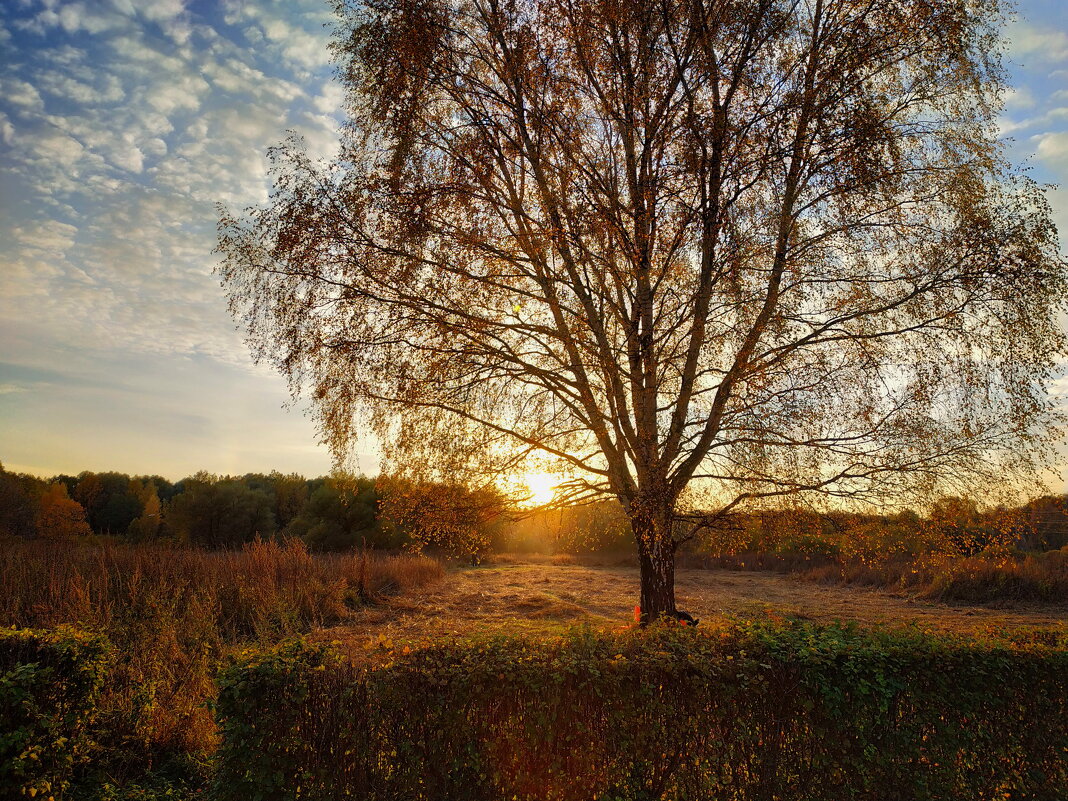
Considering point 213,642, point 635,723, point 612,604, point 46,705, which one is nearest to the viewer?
point 635,723

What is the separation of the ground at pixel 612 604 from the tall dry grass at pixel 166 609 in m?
1.19

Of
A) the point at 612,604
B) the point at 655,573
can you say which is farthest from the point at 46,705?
the point at 612,604

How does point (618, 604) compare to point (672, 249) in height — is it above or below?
below

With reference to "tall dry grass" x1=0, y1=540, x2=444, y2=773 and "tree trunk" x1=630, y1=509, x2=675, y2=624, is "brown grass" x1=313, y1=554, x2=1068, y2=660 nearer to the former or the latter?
"tall dry grass" x1=0, y1=540, x2=444, y2=773

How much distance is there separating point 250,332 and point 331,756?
471 cm

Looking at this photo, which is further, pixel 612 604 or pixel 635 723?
pixel 612 604

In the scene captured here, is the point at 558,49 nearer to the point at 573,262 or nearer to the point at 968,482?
the point at 573,262

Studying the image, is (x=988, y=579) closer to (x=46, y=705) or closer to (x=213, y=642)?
(x=213, y=642)

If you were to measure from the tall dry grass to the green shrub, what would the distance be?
15.6 inches

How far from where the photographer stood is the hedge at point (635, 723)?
361 centimetres

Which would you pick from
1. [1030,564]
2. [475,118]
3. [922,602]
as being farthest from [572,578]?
[475,118]

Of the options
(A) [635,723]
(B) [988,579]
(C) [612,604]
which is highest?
(A) [635,723]

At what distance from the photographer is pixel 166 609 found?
8.66 meters

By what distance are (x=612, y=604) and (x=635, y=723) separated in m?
14.3
